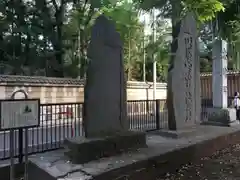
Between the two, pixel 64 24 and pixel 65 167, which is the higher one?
pixel 64 24

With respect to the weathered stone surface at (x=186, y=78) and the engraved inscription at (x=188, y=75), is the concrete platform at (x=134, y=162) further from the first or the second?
the engraved inscription at (x=188, y=75)

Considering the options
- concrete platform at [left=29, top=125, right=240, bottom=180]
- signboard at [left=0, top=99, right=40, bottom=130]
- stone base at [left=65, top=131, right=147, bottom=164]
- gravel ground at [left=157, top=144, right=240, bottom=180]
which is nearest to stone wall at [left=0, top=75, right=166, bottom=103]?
concrete platform at [left=29, top=125, right=240, bottom=180]

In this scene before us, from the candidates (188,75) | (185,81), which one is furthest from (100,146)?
(188,75)

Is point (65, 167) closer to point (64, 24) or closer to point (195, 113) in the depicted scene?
point (195, 113)

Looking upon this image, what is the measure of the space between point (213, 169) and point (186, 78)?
2.34 m

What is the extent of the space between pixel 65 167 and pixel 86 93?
3.92 feet

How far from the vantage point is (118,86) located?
4.56 meters

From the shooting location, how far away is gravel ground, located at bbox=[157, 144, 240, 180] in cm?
425

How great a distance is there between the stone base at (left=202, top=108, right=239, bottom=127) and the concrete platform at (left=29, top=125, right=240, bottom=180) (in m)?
2.59

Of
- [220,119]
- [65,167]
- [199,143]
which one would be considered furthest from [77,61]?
[65,167]

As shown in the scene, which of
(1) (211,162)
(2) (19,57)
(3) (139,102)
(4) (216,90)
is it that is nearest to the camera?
(1) (211,162)

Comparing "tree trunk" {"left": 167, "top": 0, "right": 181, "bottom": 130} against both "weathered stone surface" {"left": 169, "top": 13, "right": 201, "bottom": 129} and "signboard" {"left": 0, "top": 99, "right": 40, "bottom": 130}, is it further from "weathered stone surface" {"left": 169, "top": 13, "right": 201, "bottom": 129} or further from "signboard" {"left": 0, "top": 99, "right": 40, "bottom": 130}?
Result: "signboard" {"left": 0, "top": 99, "right": 40, "bottom": 130}

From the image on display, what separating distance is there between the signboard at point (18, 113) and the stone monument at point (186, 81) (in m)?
3.40

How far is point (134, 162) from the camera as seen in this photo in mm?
3826
